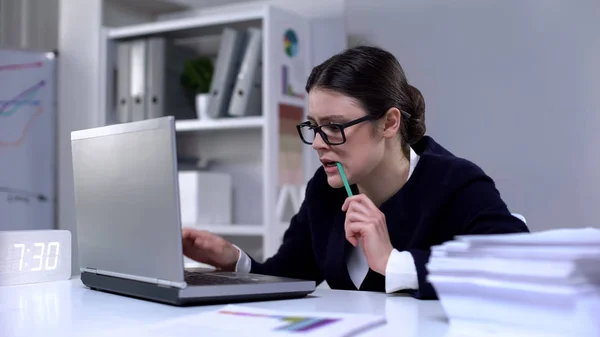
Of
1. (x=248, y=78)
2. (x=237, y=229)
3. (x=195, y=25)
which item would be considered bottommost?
(x=237, y=229)

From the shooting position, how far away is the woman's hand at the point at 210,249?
1.50m

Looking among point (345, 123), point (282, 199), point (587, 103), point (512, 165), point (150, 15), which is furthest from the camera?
point (150, 15)

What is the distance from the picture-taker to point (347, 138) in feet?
4.72

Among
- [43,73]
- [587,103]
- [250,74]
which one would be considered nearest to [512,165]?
[587,103]

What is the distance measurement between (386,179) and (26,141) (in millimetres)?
1995

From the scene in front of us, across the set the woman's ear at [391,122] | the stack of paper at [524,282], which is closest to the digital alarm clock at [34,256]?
the woman's ear at [391,122]

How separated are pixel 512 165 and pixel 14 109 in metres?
2.09

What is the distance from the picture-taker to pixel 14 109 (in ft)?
9.66

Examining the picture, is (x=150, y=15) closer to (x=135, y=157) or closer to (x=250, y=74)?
(x=250, y=74)

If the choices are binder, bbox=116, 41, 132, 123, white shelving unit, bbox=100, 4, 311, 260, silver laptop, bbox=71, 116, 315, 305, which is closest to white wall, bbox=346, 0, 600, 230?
white shelving unit, bbox=100, 4, 311, 260

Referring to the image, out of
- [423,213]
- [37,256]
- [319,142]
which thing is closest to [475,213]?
[423,213]

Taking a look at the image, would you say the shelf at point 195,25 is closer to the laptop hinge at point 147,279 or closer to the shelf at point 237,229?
the shelf at point 237,229

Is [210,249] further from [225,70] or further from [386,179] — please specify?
[225,70]

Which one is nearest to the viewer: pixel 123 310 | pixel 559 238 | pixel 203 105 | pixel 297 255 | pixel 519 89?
pixel 559 238
